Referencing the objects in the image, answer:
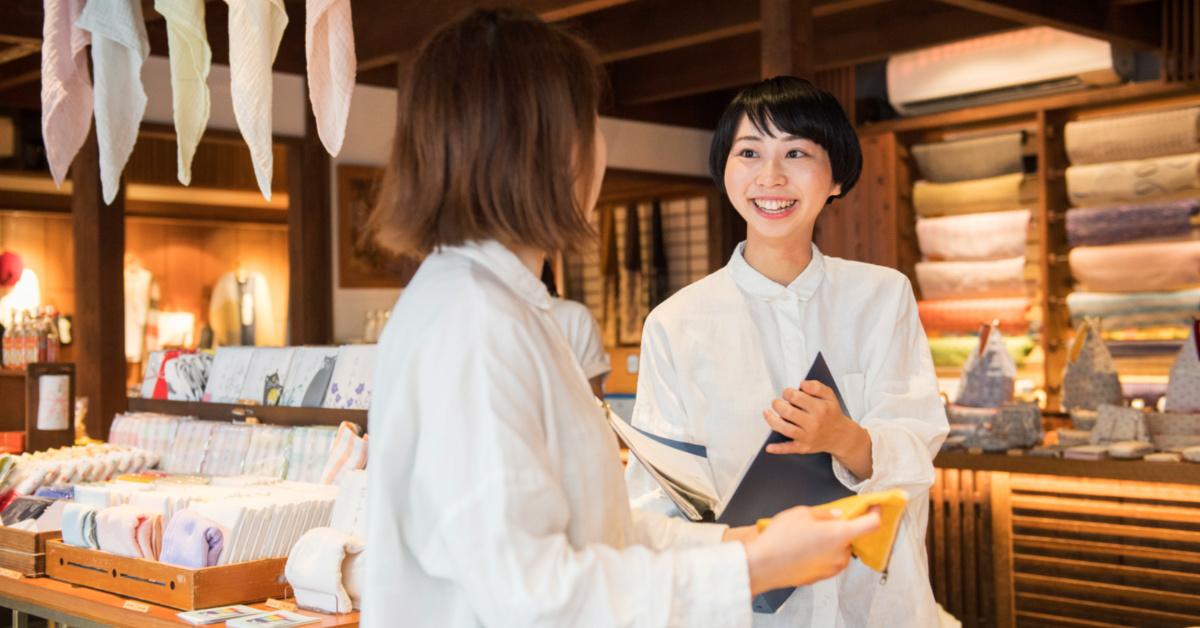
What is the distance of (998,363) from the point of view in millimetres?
4301

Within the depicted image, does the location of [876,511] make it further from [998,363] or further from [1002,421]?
[998,363]

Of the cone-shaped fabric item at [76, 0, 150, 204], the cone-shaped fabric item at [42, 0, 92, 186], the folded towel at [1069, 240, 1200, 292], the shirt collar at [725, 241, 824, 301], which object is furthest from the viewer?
the folded towel at [1069, 240, 1200, 292]

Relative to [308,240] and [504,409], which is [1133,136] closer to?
[308,240]

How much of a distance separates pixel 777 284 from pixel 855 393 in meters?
0.22

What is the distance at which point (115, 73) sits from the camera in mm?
2754

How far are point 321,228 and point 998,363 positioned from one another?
373 centimetres

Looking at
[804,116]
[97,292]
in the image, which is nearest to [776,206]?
[804,116]

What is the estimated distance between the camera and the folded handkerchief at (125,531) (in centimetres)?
222

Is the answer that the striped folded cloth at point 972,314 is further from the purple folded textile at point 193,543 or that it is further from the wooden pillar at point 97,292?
the purple folded textile at point 193,543

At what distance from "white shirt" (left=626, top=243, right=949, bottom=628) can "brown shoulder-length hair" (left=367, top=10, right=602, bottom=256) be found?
0.65 metres

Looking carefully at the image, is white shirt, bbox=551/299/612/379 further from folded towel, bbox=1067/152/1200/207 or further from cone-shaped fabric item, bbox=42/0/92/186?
folded towel, bbox=1067/152/1200/207

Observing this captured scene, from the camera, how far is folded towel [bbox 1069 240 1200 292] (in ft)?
17.4

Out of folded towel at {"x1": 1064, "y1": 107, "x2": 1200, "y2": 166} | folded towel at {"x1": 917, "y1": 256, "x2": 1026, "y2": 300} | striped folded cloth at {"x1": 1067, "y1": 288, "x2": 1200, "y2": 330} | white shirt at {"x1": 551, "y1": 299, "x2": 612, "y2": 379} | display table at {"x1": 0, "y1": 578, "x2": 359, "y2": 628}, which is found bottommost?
display table at {"x1": 0, "y1": 578, "x2": 359, "y2": 628}

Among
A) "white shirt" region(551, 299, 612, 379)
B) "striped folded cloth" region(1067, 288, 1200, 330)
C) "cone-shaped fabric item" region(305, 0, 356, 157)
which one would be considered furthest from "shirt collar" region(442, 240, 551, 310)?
"striped folded cloth" region(1067, 288, 1200, 330)
